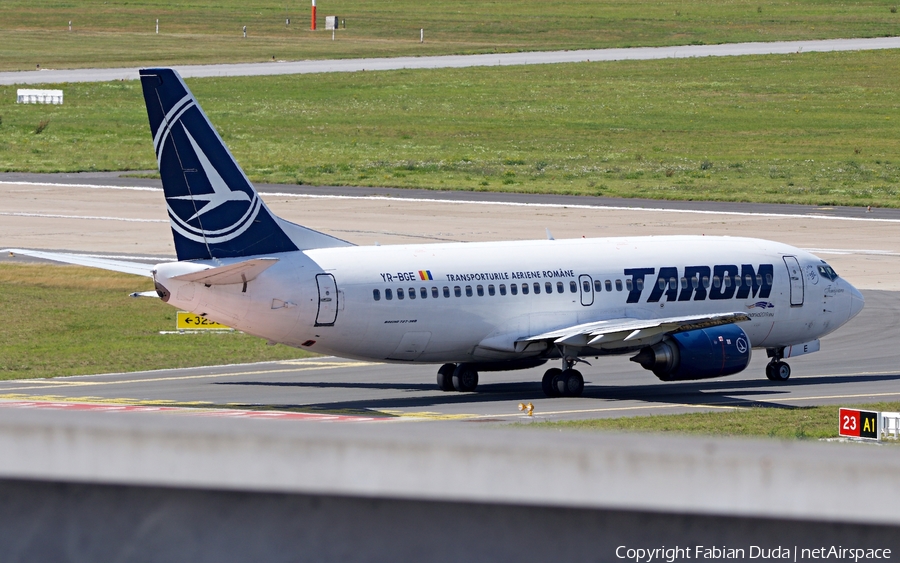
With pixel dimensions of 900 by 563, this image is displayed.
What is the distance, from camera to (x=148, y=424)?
20.4 ft

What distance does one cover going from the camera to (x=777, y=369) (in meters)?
41.7

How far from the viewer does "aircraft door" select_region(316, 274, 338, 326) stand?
34.5 meters

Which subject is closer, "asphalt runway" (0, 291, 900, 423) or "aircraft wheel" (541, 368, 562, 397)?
"asphalt runway" (0, 291, 900, 423)

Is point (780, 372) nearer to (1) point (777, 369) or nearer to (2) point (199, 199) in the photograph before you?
(1) point (777, 369)

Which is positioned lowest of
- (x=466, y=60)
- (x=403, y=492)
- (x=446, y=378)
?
(x=446, y=378)

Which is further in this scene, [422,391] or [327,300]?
[422,391]

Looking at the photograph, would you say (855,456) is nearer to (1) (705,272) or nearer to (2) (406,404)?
(2) (406,404)

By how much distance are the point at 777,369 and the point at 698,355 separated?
585 centimetres

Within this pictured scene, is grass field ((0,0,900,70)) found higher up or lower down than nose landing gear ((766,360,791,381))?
higher up

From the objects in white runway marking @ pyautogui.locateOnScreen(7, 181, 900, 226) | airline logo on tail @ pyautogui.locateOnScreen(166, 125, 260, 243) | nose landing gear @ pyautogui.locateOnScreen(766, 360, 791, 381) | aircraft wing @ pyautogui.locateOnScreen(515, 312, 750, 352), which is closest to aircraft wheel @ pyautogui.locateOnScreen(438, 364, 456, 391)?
aircraft wing @ pyautogui.locateOnScreen(515, 312, 750, 352)

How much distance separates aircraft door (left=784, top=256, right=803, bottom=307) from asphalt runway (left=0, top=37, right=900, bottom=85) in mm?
107894

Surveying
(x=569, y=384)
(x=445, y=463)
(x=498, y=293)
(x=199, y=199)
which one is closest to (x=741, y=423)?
(x=569, y=384)

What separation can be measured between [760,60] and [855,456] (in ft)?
493

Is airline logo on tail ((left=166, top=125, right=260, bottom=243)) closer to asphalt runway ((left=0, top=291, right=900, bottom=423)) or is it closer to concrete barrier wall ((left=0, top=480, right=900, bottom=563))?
asphalt runway ((left=0, top=291, right=900, bottom=423))
